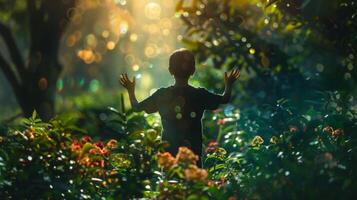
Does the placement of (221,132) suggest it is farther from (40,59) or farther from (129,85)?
(40,59)

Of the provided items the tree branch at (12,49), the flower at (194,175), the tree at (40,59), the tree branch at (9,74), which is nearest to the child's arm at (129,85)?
the flower at (194,175)

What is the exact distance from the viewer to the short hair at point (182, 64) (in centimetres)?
721

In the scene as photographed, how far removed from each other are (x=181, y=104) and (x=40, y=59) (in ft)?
24.8

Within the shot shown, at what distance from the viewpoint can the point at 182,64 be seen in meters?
7.21

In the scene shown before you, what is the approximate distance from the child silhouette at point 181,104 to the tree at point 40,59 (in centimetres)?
687

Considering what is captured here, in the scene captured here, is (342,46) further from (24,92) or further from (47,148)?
(24,92)

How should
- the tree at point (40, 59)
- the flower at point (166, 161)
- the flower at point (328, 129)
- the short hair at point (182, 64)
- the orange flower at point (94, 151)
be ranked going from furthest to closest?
the tree at point (40, 59), the short hair at point (182, 64), the flower at point (328, 129), the orange flower at point (94, 151), the flower at point (166, 161)

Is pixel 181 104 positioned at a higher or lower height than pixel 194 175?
higher

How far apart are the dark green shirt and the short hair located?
0.46 ft

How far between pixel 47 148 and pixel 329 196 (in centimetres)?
223

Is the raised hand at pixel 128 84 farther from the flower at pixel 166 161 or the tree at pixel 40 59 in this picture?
the tree at pixel 40 59

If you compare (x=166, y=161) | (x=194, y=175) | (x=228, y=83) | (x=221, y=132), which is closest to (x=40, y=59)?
(x=221, y=132)

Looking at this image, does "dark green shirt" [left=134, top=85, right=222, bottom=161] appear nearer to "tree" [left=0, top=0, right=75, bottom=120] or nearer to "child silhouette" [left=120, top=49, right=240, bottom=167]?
"child silhouette" [left=120, top=49, right=240, bottom=167]

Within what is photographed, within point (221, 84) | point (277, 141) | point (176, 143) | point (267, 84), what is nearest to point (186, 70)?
point (176, 143)
